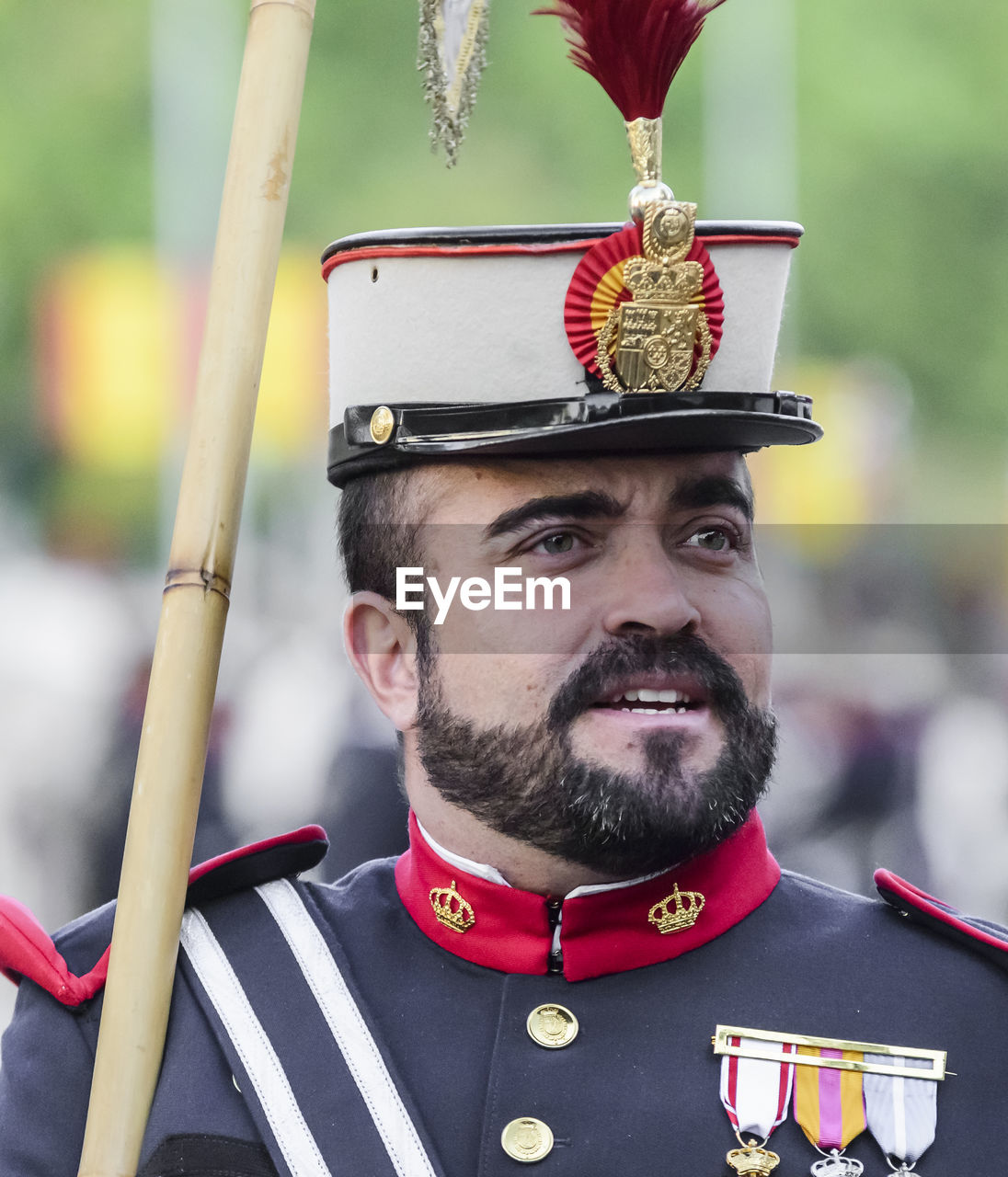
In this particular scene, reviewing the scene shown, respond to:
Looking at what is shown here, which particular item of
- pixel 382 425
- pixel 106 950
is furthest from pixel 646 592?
pixel 106 950

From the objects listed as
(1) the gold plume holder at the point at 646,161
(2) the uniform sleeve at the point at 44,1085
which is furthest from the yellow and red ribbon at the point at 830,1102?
(1) the gold plume holder at the point at 646,161

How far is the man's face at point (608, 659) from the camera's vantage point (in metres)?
2.77

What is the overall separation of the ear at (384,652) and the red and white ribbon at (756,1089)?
0.74 meters

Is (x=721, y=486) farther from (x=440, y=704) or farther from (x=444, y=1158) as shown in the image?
(x=444, y=1158)

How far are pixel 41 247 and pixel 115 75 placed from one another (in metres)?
1.61

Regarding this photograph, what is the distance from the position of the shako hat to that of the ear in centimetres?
23

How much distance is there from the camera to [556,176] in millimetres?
15203

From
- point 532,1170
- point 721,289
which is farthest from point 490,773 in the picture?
point 721,289

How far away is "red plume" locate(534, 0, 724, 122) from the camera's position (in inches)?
108

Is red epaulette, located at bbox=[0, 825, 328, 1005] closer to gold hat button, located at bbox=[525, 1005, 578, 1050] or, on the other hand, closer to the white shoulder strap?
the white shoulder strap

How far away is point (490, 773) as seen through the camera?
2.91 m

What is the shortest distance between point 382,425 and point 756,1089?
1.14 m

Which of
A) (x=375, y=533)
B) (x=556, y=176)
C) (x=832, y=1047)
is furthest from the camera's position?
(x=556, y=176)

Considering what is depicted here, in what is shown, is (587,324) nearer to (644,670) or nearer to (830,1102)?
(644,670)
